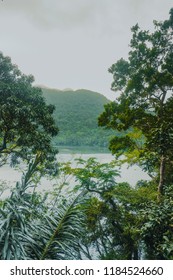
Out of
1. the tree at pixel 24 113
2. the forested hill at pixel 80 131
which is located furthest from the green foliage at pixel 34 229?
the forested hill at pixel 80 131

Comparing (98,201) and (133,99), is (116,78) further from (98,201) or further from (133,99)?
(98,201)

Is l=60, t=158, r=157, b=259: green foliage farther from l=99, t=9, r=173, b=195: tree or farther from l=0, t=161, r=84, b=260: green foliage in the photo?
l=0, t=161, r=84, b=260: green foliage

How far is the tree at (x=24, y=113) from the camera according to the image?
25.8ft

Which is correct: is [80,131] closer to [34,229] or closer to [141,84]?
[141,84]

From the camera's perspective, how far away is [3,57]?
29.6ft

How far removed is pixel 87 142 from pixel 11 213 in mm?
32180

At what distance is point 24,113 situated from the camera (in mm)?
7777

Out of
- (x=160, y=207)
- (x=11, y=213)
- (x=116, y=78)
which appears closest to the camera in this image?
(x=11, y=213)

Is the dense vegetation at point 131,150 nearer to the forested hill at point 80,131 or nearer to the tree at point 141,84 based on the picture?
the tree at point 141,84

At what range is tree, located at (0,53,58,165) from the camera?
7855mm

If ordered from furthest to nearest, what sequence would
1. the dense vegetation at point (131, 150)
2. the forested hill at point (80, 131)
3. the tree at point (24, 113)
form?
the forested hill at point (80, 131) < the tree at point (24, 113) < the dense vegetation at point (131, 150)

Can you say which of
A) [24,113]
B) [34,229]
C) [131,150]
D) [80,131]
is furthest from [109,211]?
[80,131]

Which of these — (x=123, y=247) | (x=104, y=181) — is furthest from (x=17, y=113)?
(x=123, y=247)
